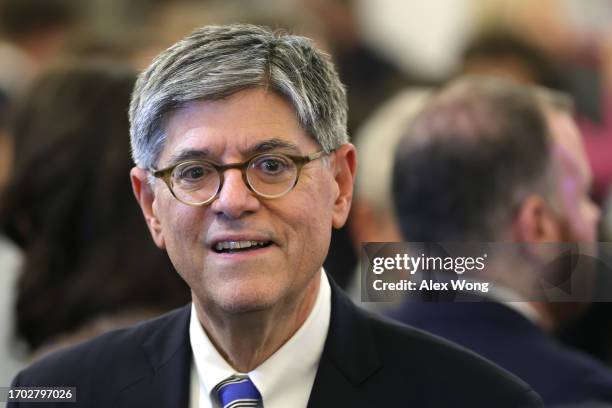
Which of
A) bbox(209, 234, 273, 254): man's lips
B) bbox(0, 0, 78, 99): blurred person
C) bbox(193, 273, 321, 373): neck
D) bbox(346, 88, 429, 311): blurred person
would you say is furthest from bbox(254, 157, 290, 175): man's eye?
bbox(0, 0, 78, 99): blurred person

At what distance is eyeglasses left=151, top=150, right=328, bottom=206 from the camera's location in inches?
70.6

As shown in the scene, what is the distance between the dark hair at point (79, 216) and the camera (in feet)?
8.48

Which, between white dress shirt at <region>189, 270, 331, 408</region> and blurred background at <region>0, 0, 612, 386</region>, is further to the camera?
blurred background at <region>0, 0, 612, 386</region>

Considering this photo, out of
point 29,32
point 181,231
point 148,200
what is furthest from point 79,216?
point 29,32

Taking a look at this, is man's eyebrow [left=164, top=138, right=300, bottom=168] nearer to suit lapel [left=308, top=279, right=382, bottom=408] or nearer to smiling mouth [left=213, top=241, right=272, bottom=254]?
smiling mouth [left=213, top=241, right=272, bottom=254]

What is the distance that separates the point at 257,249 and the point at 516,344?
682mm

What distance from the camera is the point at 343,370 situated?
74.7 inches

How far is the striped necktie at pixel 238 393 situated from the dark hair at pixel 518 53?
3.00 m

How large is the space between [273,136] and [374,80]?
3.38 m

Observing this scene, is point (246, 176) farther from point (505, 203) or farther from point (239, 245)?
point (505, 203)

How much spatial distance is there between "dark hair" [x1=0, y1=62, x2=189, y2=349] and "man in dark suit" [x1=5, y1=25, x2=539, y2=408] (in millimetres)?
556

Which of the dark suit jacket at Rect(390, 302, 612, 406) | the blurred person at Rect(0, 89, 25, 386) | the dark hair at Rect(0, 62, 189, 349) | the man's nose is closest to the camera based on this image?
the man's nose

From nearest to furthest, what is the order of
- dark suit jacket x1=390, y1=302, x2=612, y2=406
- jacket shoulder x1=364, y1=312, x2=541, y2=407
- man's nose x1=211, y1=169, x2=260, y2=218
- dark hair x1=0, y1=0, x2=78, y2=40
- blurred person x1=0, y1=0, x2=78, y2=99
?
1. man's nose x1=211, y1=169, x2=260, y2=218
2. jacket shoulder x1=364, y1=312, x2=541, y2=407
3. dark suit jacket x1=390, y1=302, x2=612, y2=406
4. blurred person x1=0, y1=0, x2=78, y2=99
5. dark hair x1=0, y1=0, x2=78, y2=40

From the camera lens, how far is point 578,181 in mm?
2416
